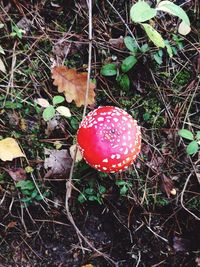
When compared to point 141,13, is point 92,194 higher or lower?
lower

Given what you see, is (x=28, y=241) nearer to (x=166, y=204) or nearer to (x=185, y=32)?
(x=166, y=204)

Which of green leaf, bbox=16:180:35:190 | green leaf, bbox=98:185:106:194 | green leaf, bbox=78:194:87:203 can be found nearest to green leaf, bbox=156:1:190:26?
green leaf, bbox=98:185:106:194

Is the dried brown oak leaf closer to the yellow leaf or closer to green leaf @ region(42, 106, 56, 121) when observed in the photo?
green leaf @ region(42, 106, 56, 121)

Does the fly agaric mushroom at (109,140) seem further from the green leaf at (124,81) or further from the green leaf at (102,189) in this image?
the green leaf at (124,81)

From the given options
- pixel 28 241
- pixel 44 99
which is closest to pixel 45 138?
pixel 44 99

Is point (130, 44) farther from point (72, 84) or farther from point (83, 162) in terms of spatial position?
point (83, 162)

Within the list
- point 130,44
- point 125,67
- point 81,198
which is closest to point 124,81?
point 125,67

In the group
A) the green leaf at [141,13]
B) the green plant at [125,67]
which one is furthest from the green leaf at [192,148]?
the green leaf at [141,13]
